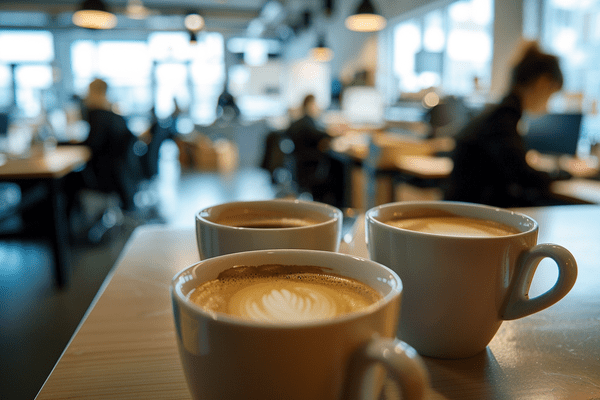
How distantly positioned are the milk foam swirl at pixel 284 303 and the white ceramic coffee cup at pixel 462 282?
87 millimetres

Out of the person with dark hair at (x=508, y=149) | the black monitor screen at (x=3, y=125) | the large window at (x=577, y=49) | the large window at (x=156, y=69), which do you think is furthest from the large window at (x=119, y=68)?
the person with dark hair at (x=508, y=149)

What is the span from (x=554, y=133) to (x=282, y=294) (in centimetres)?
333

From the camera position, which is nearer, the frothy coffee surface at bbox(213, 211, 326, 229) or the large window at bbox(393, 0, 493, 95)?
the frothy coffee surface at bbox(213, 211, 326, 229)

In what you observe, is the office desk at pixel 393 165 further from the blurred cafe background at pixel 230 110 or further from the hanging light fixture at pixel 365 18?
the hanging light fixture at pixel 365 18

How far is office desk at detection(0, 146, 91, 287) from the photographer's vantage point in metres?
2.51

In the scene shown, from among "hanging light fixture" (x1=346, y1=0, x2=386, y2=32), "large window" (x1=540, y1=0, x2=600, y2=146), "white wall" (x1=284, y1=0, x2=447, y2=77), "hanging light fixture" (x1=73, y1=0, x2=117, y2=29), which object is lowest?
"large window" (x1=540, y1=0, x2=600, y2=146)

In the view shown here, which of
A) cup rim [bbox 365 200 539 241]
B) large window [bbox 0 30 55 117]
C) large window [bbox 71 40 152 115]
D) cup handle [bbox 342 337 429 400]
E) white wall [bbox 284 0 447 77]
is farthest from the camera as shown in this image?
large window [bbox 71 40 152 115]

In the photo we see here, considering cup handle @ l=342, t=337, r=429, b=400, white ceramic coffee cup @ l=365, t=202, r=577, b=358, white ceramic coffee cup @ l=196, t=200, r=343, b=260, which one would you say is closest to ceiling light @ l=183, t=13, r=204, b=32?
white ceramic coffee cup @ l=196, t=200, r=343, b=260

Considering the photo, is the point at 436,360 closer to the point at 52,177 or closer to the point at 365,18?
the point at 52,177

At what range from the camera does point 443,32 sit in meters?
5.48

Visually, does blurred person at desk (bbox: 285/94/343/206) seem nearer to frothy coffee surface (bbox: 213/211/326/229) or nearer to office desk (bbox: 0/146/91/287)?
office desk (bbox: 0/146/91/287)

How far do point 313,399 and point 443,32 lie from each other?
5.88 m

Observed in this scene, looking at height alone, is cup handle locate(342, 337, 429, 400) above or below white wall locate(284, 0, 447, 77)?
below

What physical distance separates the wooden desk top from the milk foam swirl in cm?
254
